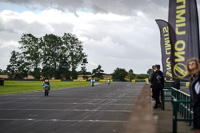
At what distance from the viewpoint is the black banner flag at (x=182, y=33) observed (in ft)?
36.7

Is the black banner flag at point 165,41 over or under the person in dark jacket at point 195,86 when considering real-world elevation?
over

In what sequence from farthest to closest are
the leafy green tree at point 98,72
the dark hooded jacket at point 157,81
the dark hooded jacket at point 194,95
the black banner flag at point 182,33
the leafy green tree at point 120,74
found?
the leafy green tree at point 98,72
the leafy green tree at point 120,74
the dark hooded jacket at point 157,81
the black banner flag at point 182,33
the dark hooded jacket at point 194,95

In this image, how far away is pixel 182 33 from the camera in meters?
11.5

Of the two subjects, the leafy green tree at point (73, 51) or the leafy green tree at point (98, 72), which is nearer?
the leafy green tree at point (73, 51)

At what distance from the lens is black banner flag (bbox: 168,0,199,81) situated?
11.2 meters

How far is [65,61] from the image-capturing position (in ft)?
378

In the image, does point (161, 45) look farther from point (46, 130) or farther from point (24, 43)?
point (24, 43)

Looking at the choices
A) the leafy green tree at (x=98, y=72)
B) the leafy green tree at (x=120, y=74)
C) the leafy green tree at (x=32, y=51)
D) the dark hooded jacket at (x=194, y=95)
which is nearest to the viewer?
the dark hooded jacket at (x=194, y=95)

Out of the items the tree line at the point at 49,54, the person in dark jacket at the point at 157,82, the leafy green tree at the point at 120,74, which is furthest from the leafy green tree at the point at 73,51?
the person in dark jacket at the point at 157,82

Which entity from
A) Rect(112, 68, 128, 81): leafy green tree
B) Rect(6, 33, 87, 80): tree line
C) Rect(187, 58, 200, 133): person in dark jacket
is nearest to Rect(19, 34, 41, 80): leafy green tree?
Rect(6, 33, 87, 80): tree line

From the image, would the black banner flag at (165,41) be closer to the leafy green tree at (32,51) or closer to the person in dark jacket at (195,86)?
the person in dark jacket at (195,86)

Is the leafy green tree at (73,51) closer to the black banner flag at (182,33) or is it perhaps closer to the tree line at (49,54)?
the tree line at (49,54)

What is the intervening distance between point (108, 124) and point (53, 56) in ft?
327

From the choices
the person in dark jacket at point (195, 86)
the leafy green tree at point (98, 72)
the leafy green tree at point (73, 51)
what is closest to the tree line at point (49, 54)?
the leafy green tree at point (73, 51)
